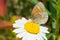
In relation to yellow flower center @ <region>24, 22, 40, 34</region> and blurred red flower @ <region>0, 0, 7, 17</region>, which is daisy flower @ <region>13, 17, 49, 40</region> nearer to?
yellow flower center @ <region>24, 22, 40, 34</region>

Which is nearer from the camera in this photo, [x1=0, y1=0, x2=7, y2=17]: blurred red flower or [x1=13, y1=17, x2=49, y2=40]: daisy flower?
[x1=13, y1=17, x2=49, y2=40]: daisy flower

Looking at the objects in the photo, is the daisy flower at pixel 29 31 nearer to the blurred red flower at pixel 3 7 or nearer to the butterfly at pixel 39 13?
the butterfly at pixel 39 13

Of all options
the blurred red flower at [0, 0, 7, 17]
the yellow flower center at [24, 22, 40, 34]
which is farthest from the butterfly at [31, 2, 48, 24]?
the blurred red flower at [0, 0, 7, 17]

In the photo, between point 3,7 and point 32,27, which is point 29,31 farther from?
point 3,7

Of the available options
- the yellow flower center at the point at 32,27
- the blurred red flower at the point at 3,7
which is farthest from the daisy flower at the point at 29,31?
the blurred red flower at the point at 3,7

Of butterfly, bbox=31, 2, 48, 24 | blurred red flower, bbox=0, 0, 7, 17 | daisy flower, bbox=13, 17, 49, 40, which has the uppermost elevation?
blurred red flower, bbox=0, 0, 7, 17

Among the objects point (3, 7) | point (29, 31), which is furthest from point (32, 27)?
point (3, 7)

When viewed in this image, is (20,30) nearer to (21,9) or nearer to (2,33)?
(2,33)

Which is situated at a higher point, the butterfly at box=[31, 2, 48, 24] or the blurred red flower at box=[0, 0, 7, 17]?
the blurred red flower at box=[0, 0, 7, 17]
